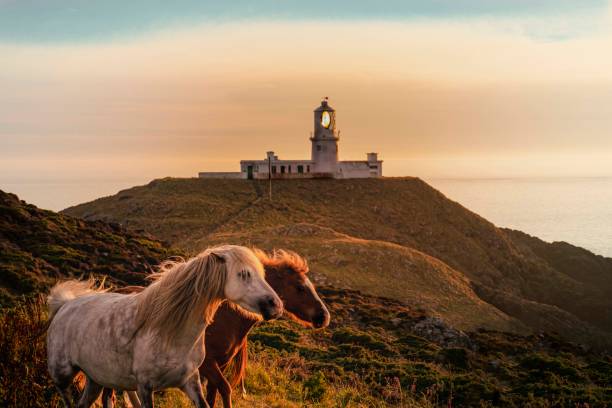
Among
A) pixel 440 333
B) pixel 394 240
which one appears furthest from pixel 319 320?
pixel 394 240

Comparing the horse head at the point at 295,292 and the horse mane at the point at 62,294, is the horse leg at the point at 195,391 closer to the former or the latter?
the horse mane at the point at 62,294

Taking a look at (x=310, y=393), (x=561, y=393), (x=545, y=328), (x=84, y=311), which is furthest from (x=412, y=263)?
(x=84, y=311)

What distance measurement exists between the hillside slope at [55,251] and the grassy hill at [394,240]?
15309 mm

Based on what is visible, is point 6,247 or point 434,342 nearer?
point 6,247

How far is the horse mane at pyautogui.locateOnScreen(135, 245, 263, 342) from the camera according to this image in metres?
6.04

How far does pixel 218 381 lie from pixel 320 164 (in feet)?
290

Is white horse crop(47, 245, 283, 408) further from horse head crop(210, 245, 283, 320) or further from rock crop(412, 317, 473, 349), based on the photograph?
rock crop(412, 317, 473, 349)

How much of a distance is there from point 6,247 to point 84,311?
68.8 feet

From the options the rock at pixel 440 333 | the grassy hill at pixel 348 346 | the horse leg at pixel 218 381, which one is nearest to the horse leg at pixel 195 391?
the horse leg at pixel 218 381

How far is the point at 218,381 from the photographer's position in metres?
8.05

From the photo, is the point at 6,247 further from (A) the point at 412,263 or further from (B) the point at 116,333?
(A) the point at 412,263

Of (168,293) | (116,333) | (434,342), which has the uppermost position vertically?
(168,293)

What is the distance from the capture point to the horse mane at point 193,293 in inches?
238

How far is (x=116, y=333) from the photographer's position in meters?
6.30
